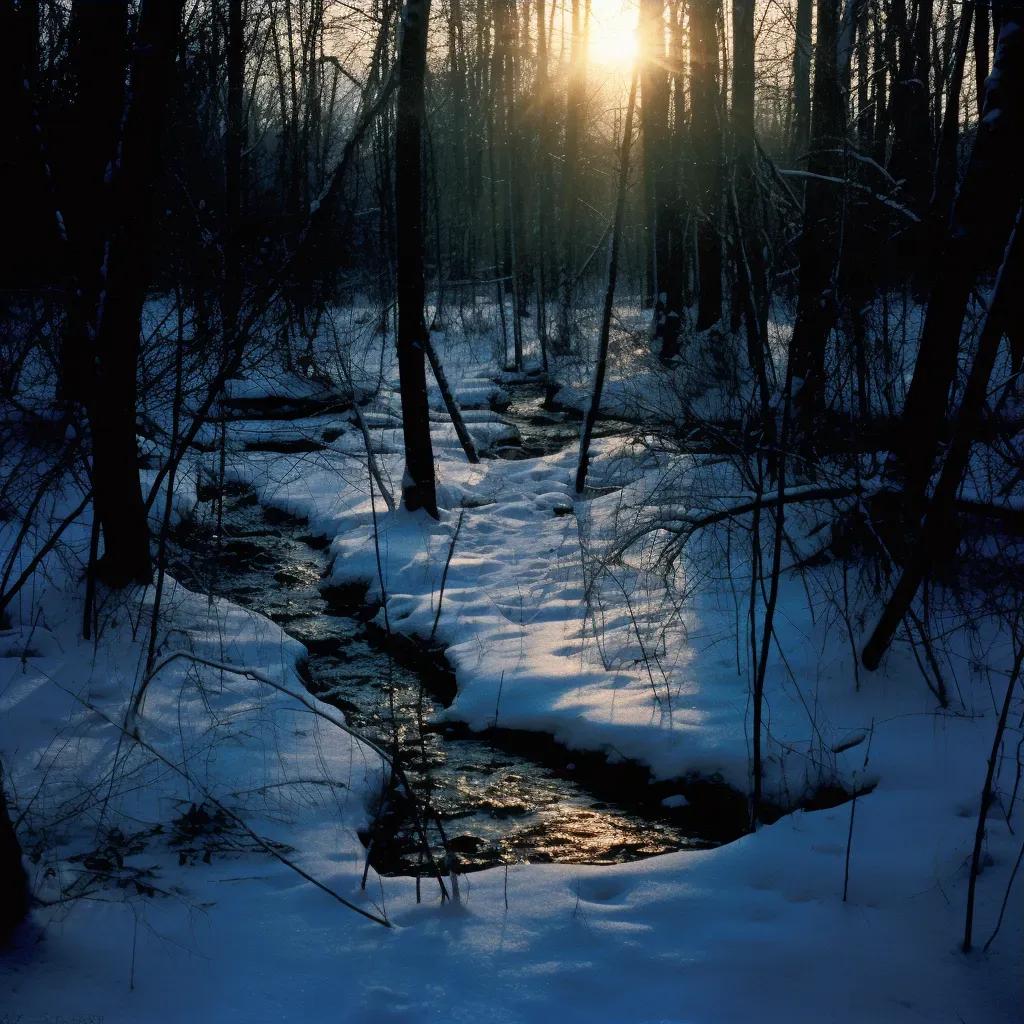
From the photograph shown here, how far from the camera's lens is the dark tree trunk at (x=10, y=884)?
253cm

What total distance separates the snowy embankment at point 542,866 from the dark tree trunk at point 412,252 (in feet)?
7.83

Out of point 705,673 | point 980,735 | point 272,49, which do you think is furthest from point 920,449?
point 272,49

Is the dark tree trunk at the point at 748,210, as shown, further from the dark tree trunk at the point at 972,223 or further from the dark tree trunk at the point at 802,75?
the dark tree trunk at the point at 802,75

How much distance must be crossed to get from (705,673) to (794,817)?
58.3 inches

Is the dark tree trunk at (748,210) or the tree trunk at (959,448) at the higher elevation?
the dark tree trunk at (748,210)

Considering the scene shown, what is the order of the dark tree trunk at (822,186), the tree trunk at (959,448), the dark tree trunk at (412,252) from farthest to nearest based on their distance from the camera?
the dark tree trunk at (822,186), the dark tree trunk at (412,252), the tree trunk at (959,448)

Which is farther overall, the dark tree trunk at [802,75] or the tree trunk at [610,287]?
the dark tree trunk at [802,75]

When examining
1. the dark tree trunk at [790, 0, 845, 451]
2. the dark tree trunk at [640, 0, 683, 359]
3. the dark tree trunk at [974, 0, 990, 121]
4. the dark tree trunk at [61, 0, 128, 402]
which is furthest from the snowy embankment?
the dark tree trunk at [640, 0, 683, 359]

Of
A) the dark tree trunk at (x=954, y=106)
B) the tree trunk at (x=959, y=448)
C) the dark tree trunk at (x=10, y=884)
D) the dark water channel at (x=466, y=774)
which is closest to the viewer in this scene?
the dark tree trunk at (x=10, y=884)

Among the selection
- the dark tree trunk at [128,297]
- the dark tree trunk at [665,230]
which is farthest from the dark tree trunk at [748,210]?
the dark tree trunk at [128,297]

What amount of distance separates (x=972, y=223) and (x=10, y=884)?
14.1 ft

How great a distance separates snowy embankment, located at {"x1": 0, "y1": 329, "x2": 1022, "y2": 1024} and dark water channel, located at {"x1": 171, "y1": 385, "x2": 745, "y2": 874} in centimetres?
14

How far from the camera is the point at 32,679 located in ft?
14.4

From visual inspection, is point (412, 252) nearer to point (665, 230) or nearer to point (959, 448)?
point (959, 448)
